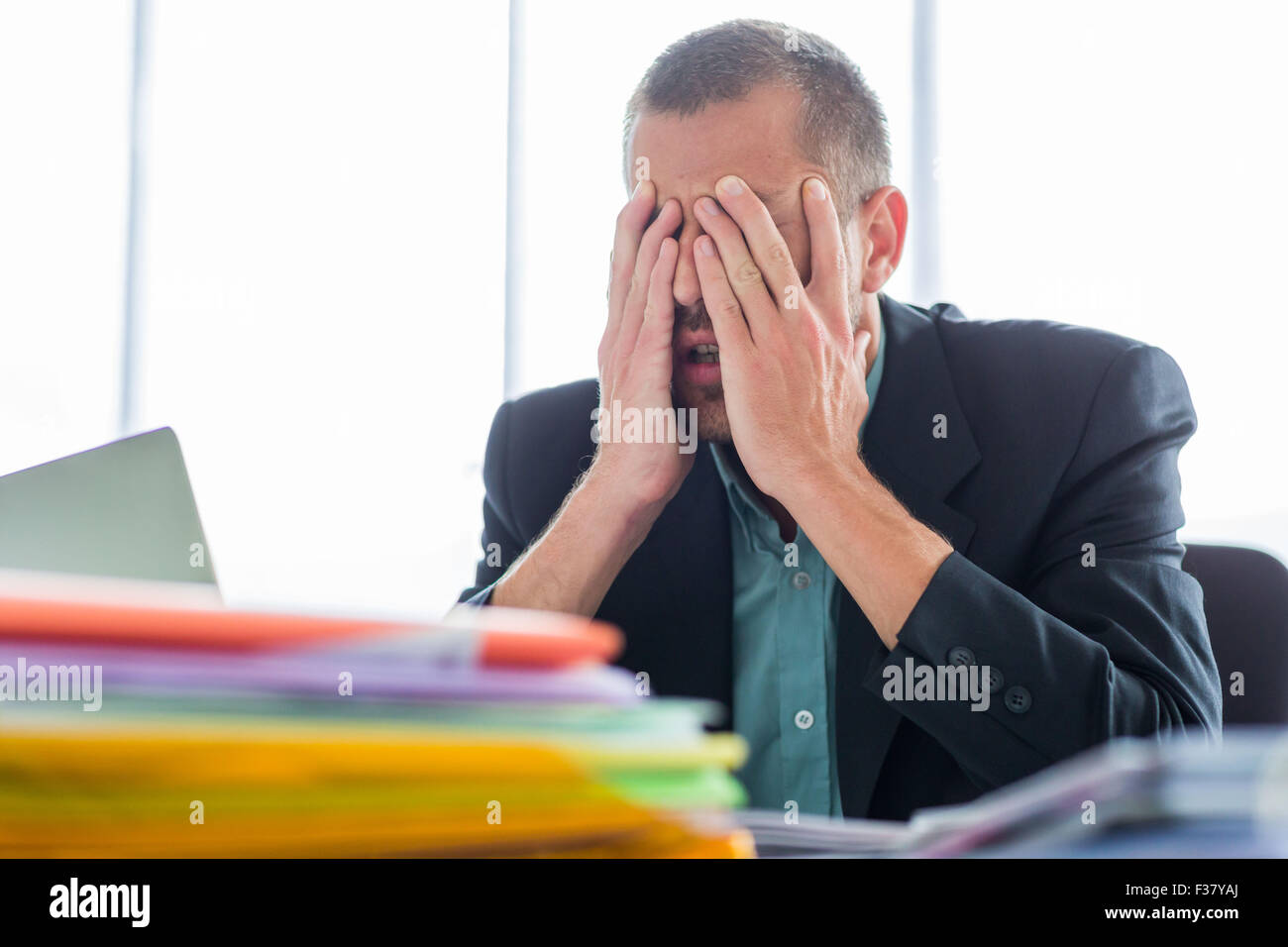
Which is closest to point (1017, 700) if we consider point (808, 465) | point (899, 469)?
point (808, 465)

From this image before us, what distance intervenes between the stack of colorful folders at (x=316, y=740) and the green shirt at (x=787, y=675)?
3.04 feet

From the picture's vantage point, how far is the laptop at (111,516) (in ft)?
2.11

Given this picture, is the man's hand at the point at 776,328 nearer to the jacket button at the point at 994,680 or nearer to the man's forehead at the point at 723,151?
the man's forehead at the point at 723,151

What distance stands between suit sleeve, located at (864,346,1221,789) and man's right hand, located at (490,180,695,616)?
15.6 inches

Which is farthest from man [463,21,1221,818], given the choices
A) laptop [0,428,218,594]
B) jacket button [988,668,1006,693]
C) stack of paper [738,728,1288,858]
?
stack of paper [738,728,1288,858]

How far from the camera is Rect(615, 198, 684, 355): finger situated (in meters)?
1.34

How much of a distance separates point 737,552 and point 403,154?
3104mm

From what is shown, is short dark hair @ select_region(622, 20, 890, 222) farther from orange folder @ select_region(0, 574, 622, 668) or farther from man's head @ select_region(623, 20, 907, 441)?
orange folder @ select_region(0, 574, 622, 668)

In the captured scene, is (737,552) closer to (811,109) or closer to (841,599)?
(841,599)

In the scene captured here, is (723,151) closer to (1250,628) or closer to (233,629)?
(1250,628)

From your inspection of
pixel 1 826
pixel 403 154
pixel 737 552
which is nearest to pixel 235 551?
pixel 403 154

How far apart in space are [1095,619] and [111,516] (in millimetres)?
913

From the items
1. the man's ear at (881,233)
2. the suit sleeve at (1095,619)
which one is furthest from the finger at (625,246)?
the suit sleeve at (1095,619)

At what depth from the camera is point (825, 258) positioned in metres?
1.35
